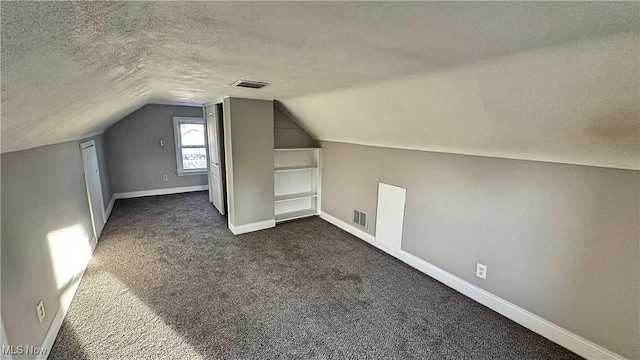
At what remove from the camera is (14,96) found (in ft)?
3.56

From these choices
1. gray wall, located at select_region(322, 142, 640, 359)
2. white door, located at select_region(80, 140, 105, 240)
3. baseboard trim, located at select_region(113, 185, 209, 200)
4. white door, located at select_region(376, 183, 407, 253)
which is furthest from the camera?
baseboard trim, located at select_region(113, 185, 209, 200)

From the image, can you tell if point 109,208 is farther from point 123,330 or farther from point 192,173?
point 123,330

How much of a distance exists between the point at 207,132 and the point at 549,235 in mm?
4975

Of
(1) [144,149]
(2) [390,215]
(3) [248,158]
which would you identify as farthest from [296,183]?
(1) [144,149]

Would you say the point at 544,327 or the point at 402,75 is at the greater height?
the point at 402,75

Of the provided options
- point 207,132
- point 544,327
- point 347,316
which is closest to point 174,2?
point 347,316

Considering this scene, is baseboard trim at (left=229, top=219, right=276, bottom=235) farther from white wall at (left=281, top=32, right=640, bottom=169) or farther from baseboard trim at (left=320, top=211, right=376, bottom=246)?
white wall at (left=281, top=32, right=640, bottom=169)

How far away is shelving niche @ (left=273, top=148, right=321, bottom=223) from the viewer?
4.42m

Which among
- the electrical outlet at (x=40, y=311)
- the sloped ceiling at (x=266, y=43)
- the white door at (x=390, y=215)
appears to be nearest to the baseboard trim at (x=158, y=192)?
the sloped ceiling at (x=266, y=43)

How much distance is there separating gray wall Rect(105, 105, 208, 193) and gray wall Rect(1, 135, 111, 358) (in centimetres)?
313

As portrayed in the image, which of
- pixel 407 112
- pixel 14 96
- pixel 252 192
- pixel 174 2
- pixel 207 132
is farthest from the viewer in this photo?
pixel 207 132

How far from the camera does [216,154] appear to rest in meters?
4.55

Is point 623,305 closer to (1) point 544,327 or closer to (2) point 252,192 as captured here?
(1) point 544,327

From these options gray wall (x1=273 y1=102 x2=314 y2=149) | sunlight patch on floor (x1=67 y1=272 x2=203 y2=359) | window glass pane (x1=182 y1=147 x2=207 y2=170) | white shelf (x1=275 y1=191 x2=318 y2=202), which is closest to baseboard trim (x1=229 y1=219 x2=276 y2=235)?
white shelf (x1=275 y1=191 x2=318 y2=202)
